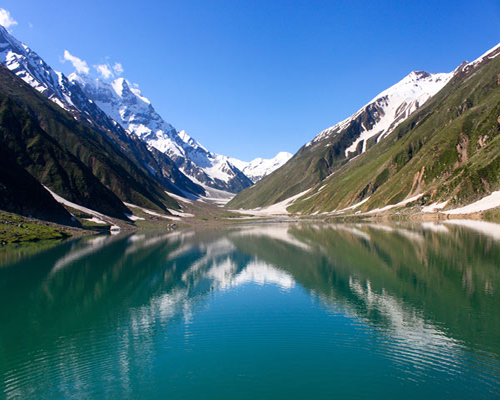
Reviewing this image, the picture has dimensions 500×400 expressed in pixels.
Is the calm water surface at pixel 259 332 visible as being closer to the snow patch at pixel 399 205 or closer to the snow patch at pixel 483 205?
the snow patch at pixel 483 205

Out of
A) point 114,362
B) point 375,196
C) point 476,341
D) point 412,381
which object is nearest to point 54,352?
point 114,362

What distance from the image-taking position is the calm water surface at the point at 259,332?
16.8 meters

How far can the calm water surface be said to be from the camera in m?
16.8

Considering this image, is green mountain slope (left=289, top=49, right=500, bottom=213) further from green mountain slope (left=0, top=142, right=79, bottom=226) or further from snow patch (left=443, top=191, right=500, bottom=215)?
green mountain slope (left=0, top=142, right=79, bottom=226)

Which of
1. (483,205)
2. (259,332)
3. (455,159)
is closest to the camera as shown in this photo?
(259,332)

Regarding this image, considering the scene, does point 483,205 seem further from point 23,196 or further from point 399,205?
point 23,196

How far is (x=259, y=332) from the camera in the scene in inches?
967

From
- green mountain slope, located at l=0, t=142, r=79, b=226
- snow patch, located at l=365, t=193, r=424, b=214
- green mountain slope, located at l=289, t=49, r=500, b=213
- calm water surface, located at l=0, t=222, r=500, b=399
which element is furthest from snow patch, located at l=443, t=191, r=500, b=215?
green mountain slope, located at l=0, t=142, r=79, b=226

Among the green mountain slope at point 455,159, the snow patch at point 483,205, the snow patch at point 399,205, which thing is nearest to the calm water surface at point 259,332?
the snow patch at point 483,205

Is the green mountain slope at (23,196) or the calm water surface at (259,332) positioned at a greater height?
the green mountain slope at (23,196)

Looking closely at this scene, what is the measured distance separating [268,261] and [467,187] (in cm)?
9844

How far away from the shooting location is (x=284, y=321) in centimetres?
2670

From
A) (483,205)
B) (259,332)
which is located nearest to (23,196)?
(259,332)

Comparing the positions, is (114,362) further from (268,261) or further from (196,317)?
(268,261)
